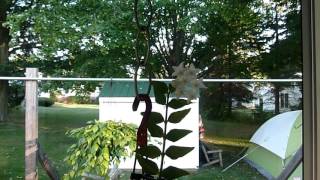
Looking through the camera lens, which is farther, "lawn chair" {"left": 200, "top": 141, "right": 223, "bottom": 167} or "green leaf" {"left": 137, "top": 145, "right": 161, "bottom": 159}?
"lawn chair" {"left": 200, "top": 141, "right": 223, "bottom": 167}

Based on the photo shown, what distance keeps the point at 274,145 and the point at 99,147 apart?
0.53 m

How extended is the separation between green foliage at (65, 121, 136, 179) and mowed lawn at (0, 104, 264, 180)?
0.02 meters

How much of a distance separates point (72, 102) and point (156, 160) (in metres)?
0.35

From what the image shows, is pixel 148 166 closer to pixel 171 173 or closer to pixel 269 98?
pixel 171 173

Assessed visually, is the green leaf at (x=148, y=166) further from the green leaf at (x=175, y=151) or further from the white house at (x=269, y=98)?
the white house at (x=269, y=98)

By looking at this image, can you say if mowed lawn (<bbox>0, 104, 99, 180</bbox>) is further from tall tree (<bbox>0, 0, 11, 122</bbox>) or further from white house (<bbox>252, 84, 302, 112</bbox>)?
white house (<bbox>252, 84, 302, 112</bbox>)

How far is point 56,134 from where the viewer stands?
3.51 feet

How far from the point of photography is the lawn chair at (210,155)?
1085 mm

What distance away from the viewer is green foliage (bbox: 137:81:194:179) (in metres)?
0.78

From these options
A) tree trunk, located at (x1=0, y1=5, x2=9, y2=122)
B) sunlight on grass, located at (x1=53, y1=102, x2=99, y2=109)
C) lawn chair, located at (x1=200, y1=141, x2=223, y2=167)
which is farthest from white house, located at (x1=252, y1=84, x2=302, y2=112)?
tree trunk, located at (x1=0, y1=5, x2=9, y2=122)

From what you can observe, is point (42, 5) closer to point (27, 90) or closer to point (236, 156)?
point (27, 90)

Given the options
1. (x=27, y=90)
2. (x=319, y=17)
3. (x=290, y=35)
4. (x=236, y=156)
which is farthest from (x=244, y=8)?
(x=27, y=90)

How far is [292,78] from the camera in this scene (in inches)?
42.8

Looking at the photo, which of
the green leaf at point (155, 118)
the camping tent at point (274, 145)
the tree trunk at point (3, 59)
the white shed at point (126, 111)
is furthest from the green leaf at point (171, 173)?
the tree trunk at point (3, 59)
